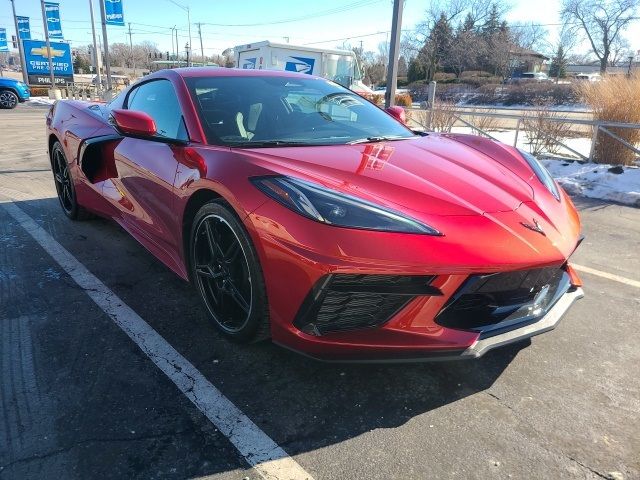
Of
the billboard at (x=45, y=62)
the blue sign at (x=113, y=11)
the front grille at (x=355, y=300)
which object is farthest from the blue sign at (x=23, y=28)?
the front grille at (x=355, y=300)

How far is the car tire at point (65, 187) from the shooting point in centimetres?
440

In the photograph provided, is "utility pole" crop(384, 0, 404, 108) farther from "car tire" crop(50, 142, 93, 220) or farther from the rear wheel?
the rear wheel

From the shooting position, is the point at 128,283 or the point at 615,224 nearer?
the point at 128,283

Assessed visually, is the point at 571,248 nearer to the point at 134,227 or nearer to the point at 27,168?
the point at 134,227

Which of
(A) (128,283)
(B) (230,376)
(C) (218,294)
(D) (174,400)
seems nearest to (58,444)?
(D) (174,400)

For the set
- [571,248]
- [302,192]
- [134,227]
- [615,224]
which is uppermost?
[302,192]

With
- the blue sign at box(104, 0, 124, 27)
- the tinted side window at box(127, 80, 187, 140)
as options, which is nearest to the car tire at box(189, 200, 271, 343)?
the tinted side window at box(127, 80, 187, 140)

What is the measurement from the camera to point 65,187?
15.1ft

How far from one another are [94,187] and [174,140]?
1459mm

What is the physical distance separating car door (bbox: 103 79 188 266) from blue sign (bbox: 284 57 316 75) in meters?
13.4

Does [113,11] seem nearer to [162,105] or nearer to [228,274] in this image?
[162,105]

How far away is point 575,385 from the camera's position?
2.20 metres

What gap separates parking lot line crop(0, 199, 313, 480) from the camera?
1.74 meters

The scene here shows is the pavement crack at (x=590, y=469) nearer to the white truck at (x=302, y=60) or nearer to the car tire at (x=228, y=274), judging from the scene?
the car tire at (x=228, y=274)
